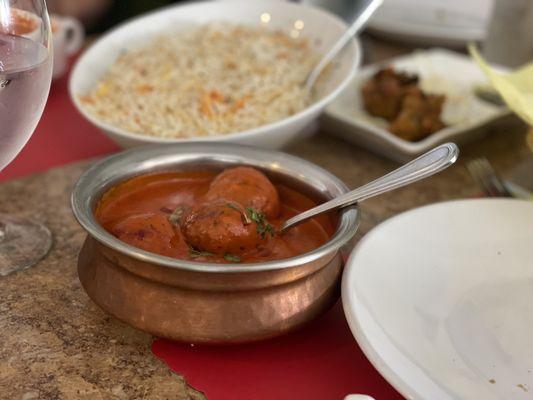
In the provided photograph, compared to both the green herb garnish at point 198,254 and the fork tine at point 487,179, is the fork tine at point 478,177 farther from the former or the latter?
the green herb garnish at point 198,254

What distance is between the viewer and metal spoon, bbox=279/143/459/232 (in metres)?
1.07

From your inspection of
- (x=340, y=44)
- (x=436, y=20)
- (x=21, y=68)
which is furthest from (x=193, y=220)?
(x=436, y=20)

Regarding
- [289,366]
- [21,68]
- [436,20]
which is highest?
Answer: [21,68]

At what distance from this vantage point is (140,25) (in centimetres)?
191

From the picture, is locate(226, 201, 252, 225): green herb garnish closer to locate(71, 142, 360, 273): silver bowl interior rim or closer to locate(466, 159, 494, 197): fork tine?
locate(71, 142, 360, 273): silver bowl interior rim

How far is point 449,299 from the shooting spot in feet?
3.63

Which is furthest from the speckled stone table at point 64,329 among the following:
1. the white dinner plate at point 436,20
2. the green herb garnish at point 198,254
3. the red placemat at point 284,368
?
the white dinner plate at point 436,20

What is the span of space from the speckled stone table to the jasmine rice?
192 millimetres

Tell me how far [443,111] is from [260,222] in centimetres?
87

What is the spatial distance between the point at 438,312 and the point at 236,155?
41 centimetres

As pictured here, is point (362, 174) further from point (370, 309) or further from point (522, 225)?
point (370, 309)

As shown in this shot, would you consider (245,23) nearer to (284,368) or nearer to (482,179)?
(482,179)

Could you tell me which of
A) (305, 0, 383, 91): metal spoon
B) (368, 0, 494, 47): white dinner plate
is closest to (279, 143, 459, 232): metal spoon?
(305, 0, 383, 91): metal spoon

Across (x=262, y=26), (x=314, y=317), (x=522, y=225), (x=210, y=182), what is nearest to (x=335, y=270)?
(x=314, y=317)
